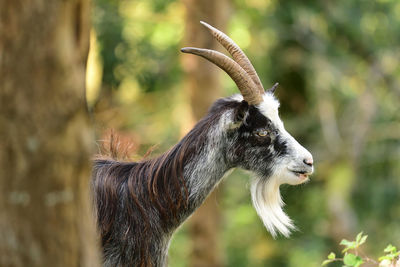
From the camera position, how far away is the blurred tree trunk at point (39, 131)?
114 inches

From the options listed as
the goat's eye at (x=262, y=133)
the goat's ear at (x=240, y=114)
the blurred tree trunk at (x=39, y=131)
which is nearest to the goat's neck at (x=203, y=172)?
the goat's ear at (x=240, y=114)

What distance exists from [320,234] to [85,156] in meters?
16.5

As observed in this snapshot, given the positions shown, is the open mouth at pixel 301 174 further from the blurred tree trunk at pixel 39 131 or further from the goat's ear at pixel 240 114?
the blurred tree trunk at pixel 39 131

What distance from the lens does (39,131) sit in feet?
9.59

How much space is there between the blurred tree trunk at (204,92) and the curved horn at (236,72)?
797 cm

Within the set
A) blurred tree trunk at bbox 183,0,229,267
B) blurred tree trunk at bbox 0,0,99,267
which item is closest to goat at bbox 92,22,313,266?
blurred tree trunk at bbox 0,0,99,267

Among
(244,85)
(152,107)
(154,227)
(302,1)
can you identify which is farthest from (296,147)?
(152,107)

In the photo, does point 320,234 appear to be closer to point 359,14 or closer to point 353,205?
point 353,205

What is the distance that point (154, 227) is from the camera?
5.80 m

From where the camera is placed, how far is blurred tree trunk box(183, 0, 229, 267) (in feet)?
45.8

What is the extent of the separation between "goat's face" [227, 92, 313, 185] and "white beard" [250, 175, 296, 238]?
0.17 metres

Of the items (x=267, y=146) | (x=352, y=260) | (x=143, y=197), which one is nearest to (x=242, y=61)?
(x=267, y=146)

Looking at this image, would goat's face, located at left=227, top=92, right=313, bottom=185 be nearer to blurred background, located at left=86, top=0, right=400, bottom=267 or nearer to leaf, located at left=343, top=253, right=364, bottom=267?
leaf, located at left=343, top=253, right=364, bottom=267

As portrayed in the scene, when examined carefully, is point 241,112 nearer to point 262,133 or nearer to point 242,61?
point 262,133
